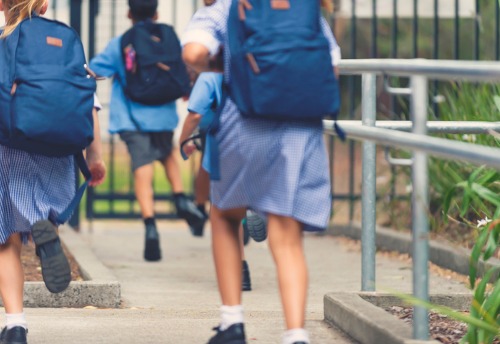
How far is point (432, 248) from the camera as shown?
8367mm

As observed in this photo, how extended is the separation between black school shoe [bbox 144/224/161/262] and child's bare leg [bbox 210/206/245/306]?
4.01 m

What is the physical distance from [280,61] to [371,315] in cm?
127

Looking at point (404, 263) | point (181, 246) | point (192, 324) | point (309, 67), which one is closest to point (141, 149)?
point (181, 246)

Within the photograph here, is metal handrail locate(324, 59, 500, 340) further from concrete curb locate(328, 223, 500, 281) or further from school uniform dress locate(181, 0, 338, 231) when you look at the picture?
concrete curb locate(328, 223, 500, 281)

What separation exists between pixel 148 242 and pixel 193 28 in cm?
432

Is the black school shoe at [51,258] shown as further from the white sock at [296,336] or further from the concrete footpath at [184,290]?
the white sock at [296,336]

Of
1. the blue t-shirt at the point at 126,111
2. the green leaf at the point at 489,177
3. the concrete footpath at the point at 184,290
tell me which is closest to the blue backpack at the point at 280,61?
the green leaf at the point at 489,177

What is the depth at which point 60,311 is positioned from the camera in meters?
6.30

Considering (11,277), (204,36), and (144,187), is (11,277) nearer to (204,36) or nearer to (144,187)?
(204,36)

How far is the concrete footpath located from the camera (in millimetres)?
5520

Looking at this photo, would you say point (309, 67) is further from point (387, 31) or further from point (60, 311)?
point (387, 31)

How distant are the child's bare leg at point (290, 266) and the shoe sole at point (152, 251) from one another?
Result: 432cm

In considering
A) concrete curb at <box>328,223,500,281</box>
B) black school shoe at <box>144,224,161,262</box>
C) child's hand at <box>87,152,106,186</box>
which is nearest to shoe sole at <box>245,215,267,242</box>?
child's hand at <box>87,152,106,186</box>

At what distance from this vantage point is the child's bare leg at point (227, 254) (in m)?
4.70
